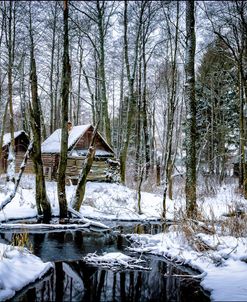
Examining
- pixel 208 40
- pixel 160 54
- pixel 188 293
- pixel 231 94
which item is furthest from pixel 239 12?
pixel 188 293

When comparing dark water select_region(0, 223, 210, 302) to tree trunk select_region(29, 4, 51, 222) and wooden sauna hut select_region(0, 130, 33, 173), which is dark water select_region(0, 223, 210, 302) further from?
wooden sauna hut select_region(0, 130, 33, 173)

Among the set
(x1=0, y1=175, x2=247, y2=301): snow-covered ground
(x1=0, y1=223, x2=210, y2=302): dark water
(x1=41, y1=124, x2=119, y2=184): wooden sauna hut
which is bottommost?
(x1=0, y1=223, x2=210, y2=302): dark water

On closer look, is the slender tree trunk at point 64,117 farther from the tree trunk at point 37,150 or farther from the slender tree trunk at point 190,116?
the slender tree trunk at point 190,116

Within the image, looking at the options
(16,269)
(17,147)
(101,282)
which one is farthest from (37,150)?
(17,147)

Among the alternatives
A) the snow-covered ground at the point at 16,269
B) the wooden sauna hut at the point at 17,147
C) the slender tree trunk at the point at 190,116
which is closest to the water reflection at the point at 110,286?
the snow-covered ground at the point at 16,269

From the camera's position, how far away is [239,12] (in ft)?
47.0

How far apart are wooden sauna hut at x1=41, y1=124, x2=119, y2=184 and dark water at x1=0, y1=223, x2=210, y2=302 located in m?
13.4

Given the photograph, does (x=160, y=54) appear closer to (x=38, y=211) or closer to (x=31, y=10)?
(x=31, y=10)

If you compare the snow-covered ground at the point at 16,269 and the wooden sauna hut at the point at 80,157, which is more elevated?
the wooden sauna hut at the point at 80,157

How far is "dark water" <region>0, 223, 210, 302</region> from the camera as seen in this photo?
16.8 ft

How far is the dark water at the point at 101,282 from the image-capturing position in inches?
202

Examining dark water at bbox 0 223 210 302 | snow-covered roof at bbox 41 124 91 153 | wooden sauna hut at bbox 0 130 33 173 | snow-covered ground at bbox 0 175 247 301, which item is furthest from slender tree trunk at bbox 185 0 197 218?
wooden sauna hut at bbox 0 130 33 173

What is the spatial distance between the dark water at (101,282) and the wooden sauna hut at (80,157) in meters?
13.4

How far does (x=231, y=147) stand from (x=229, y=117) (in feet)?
7.77
